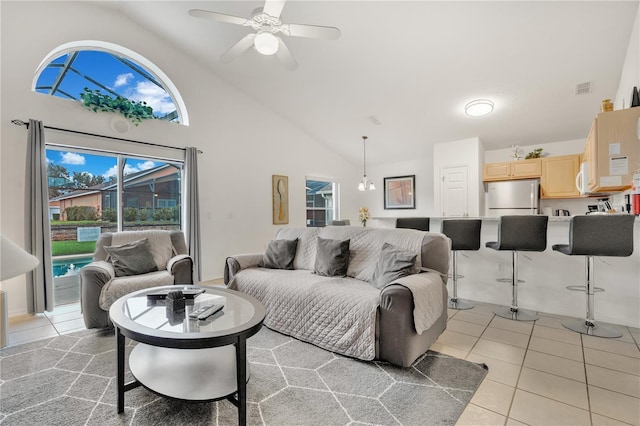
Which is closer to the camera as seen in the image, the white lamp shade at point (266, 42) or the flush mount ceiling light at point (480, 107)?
the white lamp shade at point (266, 42)

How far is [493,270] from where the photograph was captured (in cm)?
360

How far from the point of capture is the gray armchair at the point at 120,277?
2779mm

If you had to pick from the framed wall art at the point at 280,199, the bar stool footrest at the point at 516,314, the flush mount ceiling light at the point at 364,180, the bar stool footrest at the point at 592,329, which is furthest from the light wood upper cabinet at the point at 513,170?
the framed wall art at the point at 280,199

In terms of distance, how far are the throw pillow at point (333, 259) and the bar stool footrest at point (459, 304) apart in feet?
4.97

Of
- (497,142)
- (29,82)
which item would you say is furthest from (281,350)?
(497,142)

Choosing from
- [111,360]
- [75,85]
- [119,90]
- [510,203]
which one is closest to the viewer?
[111,360]

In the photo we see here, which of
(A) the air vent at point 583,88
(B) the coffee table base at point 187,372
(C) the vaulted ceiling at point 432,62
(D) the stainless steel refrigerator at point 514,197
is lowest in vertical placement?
(B) the coffee table base at point 187,372

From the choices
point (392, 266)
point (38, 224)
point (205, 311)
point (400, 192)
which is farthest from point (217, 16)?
point (400, 192)

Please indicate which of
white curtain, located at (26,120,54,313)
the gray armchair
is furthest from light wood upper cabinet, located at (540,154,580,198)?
white curtain, located at (26,120,54,313)

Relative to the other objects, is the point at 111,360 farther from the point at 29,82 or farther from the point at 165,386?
the point at 29,82

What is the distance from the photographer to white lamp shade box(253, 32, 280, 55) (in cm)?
236

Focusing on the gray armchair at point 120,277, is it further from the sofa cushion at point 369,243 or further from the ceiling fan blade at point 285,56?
the ceiling fan blade at point 285,56

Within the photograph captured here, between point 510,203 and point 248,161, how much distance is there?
188 inches

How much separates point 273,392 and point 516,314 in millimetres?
2765
